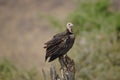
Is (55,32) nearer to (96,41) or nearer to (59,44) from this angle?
(96,41)

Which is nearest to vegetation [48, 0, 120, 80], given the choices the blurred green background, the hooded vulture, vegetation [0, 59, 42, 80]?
the blurred green background

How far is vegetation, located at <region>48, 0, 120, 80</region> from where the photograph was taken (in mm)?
15398

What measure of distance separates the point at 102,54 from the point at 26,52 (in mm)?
2389

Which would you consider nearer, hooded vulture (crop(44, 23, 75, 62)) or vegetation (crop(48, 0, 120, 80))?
hooded vulture (crop(44, 23, 75, 62))

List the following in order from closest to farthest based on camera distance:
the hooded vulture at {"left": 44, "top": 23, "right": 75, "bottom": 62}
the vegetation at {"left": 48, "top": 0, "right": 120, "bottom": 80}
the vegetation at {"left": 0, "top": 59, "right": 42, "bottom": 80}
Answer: the hooded vulture at {"left": 44, "top": 23, "right": 75, "bottom": 62}
the vegetation at {"left": 0, "top": 59, "right": 42, "bottom": 80}
the vegetation at {"left": 48, "top": 0, "right": 120, "bottom": 80}

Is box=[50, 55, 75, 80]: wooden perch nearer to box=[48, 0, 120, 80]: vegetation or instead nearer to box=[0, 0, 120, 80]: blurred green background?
box=[0, 0, 120, 80]: blurred green background

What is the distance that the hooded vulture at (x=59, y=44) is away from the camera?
10312 mm

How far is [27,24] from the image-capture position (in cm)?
1895

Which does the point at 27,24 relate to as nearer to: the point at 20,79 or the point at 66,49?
the point at 20,79

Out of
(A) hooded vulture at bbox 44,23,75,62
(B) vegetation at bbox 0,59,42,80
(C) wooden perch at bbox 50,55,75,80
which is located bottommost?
(C) wooden perch at bbox 50,55,75,80

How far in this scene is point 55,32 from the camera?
58.6ft

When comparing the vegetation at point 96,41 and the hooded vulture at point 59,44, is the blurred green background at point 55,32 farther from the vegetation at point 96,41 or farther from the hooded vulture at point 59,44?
the hooded vulture at point 59,44

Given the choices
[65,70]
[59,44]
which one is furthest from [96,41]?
[59,44]

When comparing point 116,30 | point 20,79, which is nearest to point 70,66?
point 20,79
